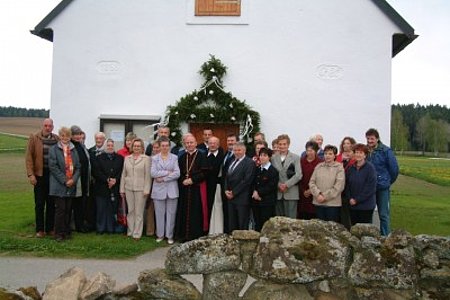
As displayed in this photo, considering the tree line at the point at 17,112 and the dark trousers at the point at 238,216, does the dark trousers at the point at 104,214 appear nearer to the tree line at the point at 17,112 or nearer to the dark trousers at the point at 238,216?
the dark trousers at the point at 238,216

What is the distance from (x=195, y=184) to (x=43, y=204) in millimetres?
2647

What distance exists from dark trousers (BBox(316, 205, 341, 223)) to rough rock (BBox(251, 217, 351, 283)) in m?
3.43

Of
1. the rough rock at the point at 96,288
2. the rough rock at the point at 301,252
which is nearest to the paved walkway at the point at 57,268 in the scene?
the rough rock at the point at 96,288

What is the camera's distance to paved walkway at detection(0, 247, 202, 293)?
6.09 m

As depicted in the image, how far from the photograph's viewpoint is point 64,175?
8.30 metres

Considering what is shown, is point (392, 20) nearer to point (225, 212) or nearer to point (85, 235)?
point (225, 212)

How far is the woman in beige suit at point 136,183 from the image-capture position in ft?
28.3

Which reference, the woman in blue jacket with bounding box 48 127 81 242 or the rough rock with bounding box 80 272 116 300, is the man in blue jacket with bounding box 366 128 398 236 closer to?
the woman in blue jacket with bounding box 48 127 81 242

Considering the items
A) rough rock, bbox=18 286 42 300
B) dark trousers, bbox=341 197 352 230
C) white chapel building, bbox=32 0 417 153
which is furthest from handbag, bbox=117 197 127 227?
rough rock, bbox=18 286 42 300

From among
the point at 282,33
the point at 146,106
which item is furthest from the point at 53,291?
the point at 282,33

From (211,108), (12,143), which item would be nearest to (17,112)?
(12,143)

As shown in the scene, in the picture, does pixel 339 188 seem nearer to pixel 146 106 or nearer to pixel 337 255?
pixel 337 255

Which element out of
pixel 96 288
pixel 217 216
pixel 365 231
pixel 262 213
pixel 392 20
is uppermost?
pixel 392 20

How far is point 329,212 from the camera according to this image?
7387 millimetres
